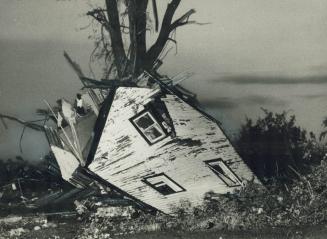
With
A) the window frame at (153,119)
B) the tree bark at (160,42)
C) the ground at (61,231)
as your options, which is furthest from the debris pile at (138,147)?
the ground at (61,231)

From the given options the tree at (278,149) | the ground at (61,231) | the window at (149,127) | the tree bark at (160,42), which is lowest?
the ground at (61,231)

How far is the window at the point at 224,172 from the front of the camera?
7.08 m

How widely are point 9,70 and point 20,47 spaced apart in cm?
39

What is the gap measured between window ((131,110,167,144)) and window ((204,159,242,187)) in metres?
0.84

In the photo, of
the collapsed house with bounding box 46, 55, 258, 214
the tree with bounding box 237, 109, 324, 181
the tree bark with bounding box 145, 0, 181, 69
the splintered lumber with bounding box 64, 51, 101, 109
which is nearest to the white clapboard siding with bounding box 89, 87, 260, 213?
the collapsed house with bounding box 46, 55, 258, 214

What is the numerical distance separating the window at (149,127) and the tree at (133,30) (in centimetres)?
59

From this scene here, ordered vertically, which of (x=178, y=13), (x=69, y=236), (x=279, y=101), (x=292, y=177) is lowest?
(x=69, y=236)

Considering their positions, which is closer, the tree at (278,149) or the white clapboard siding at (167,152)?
the white clapboard siding at (167,152)

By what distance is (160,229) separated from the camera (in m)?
7.14

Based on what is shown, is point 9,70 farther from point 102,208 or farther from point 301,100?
point 301,100

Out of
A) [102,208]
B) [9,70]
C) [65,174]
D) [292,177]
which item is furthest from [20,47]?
[292,177]

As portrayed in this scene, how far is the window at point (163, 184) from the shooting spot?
7.06 m

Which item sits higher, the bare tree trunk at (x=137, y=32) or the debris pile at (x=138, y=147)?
the bare tree trunk at (x=137, y=32)

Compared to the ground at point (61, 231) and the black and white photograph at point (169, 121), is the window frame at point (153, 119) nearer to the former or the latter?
the black and white photograph at point (169, 121)
